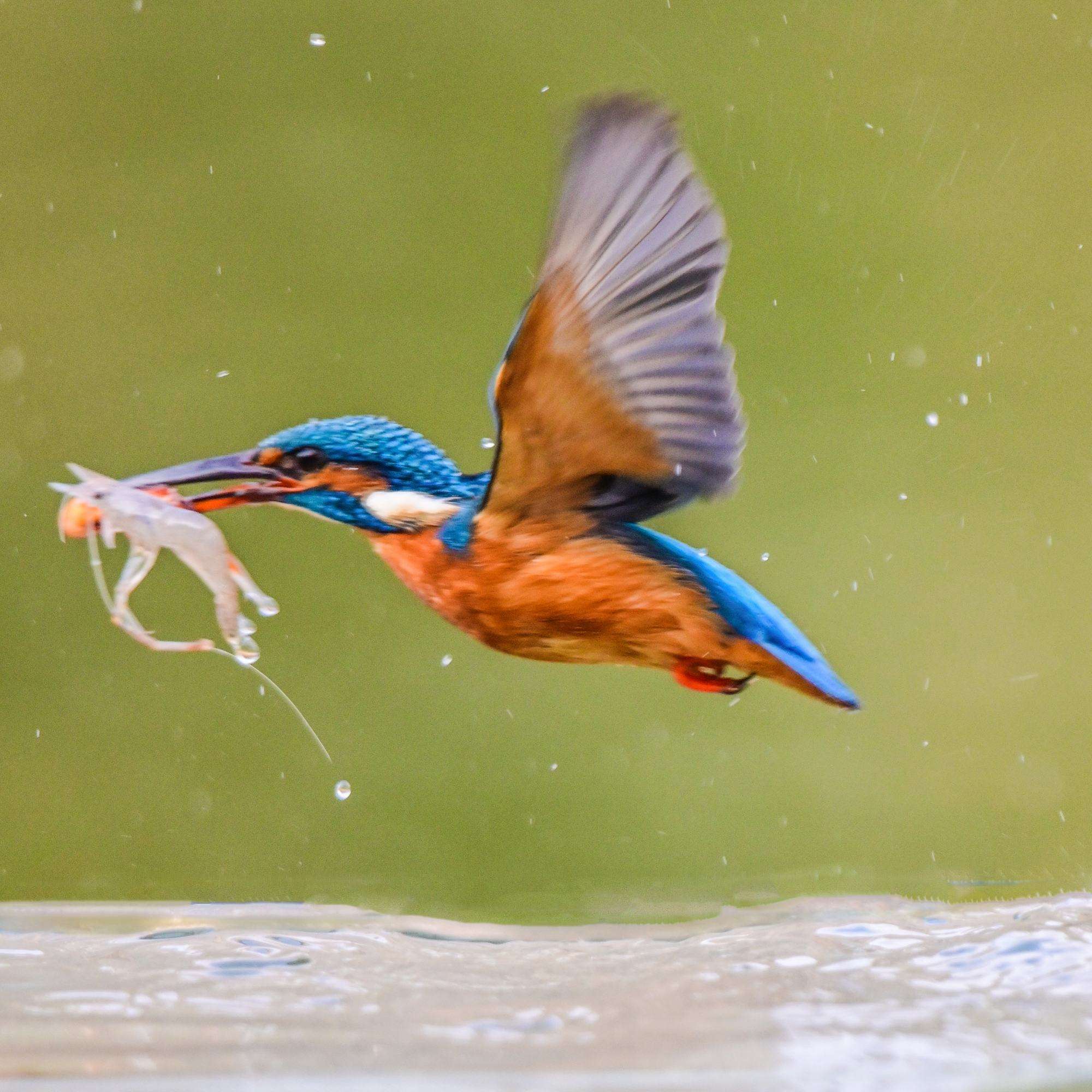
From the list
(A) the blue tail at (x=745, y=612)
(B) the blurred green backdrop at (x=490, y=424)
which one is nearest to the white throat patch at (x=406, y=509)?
(A) the blue tail at (x=745, y=612)

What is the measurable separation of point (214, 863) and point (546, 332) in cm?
156

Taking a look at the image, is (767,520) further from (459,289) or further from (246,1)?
(246,1)

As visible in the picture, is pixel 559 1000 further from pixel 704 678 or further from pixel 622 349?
pixel 622 349

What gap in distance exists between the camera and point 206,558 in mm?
1010

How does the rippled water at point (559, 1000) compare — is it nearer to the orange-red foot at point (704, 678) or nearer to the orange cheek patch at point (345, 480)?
the orange-red foot at point (704, 678)

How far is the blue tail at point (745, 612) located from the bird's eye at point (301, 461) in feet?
0.67

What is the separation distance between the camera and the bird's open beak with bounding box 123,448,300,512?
1010 millimetres

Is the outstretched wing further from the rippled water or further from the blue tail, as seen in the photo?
the rippled water

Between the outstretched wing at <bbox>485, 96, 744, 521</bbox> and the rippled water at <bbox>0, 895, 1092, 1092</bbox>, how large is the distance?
1.08 ft

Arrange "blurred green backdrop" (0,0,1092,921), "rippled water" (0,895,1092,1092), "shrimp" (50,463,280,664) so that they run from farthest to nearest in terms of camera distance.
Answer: "blurred green backdrop" (0,0,1092,921), "shrimp" (50,463,280,664), "rippled water" (0,895,1092,1092)

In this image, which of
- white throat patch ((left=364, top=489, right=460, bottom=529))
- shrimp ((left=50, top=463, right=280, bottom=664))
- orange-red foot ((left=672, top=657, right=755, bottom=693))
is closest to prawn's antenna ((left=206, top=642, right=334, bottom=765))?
shrimp ((left=50, top=463, right=280, bottom=664))

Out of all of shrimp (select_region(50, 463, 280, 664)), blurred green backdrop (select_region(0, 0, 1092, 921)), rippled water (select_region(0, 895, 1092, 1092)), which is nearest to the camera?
rippled water (select_region(0, 895, 1092, 1092))

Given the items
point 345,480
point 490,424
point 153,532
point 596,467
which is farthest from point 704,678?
point 490,424

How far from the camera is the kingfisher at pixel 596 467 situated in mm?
896
